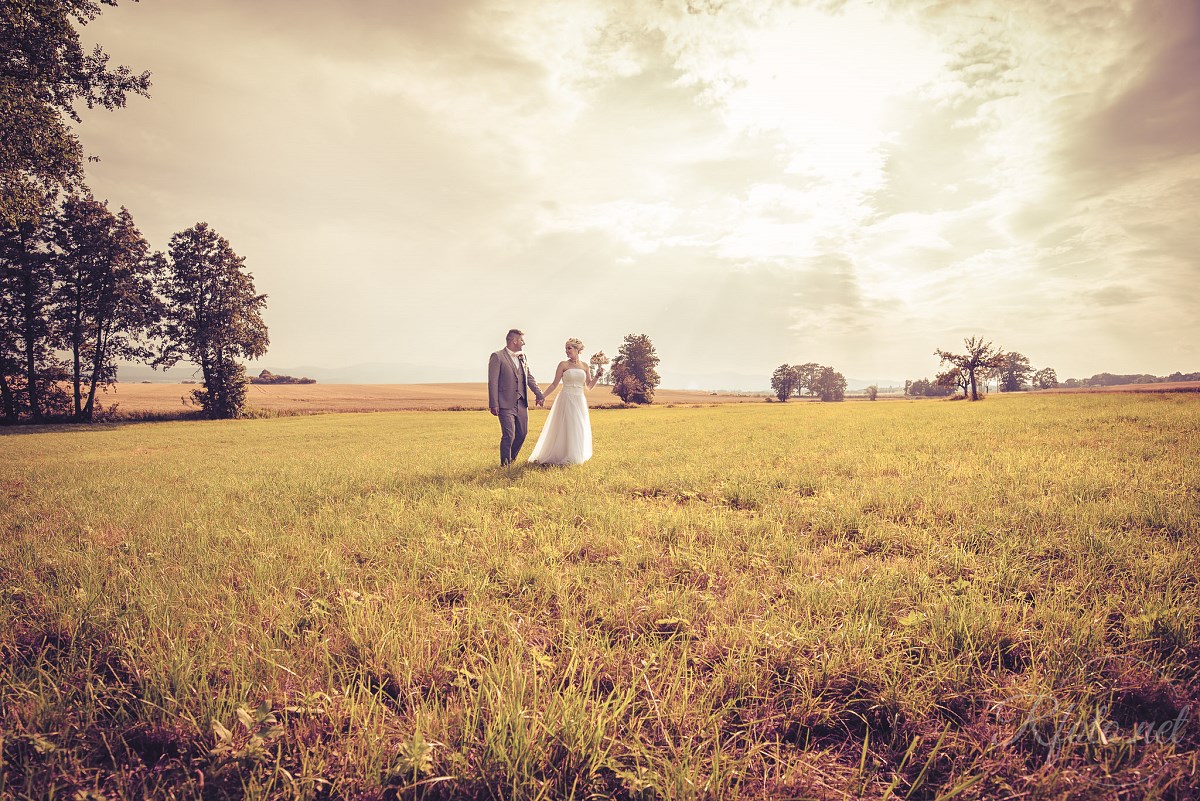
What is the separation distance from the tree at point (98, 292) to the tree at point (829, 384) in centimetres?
16199

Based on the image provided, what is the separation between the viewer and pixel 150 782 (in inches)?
78.2

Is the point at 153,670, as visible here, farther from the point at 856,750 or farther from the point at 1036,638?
the point at 1036,638

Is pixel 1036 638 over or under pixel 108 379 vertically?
under

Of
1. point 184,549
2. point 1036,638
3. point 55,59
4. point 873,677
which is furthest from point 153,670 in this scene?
point 55,59

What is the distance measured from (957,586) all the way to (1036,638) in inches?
29.3

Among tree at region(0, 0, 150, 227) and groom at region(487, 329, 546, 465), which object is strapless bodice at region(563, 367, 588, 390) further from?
tree at region(0, 0, 150, 227)

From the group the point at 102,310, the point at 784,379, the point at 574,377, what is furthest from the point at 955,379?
the point at 102,310

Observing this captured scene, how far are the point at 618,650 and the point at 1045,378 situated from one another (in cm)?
23238

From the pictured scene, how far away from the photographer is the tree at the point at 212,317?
36.8 meters

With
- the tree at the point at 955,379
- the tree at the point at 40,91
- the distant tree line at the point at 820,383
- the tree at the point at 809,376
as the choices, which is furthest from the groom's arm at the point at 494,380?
the tree at the point at 809,376

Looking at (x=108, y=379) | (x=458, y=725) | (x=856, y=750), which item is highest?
(x=108, y=379)

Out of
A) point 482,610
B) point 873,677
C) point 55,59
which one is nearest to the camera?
point 873,677

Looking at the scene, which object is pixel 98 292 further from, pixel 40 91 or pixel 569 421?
pixel 569 421

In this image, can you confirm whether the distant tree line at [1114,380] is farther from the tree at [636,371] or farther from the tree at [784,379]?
the tree at [636,371]
